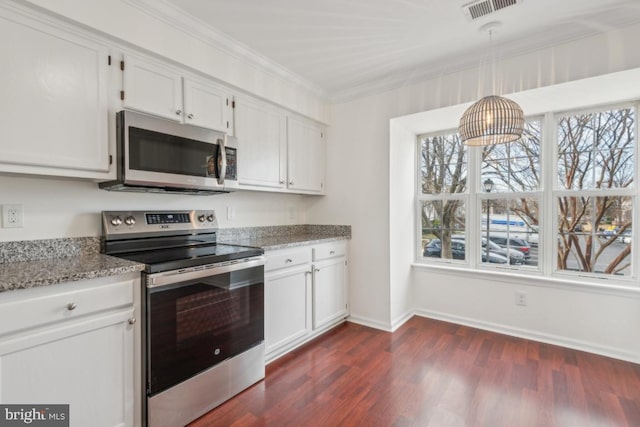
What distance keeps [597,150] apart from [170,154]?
3.41 meters

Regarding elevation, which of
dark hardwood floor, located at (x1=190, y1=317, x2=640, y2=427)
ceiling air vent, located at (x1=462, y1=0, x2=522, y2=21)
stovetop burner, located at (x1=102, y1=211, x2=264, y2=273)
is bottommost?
dark hardwood floor, located at (x1=190, y1=317, x2=640, y2=427)

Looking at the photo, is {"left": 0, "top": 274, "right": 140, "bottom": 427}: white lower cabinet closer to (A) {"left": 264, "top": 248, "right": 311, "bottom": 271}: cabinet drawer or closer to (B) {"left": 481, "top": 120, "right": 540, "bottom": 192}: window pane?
(A) {"left": 264, "top": 248, "right": 311, "bottom": 271}: cabinet drawer

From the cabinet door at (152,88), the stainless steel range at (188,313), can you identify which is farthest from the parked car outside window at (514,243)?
the cabinet door at (152,88)

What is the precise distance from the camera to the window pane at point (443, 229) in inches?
131

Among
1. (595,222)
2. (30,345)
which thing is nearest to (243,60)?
(30,345)

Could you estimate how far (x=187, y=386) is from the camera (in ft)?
5.61

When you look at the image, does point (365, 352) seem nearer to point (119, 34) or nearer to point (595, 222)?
point (595, 222)

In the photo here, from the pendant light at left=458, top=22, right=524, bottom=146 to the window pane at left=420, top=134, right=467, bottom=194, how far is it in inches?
52.8

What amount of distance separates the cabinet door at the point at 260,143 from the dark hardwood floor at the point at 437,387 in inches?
58.7

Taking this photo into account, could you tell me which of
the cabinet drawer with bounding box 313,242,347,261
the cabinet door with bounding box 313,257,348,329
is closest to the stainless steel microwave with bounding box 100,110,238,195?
the cabinet drawer with bounding box 313,242,347,261

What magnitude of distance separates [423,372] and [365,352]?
0.49m

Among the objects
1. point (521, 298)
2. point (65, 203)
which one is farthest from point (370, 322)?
point (65, 203)

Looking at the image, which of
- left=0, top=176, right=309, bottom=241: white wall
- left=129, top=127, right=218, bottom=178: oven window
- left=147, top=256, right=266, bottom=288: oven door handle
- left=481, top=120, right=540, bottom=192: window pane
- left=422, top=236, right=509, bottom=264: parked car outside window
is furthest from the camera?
left=422, top=236, right=509, bottom=264: parked car outside window

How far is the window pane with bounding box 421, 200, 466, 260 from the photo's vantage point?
3.34 metres
